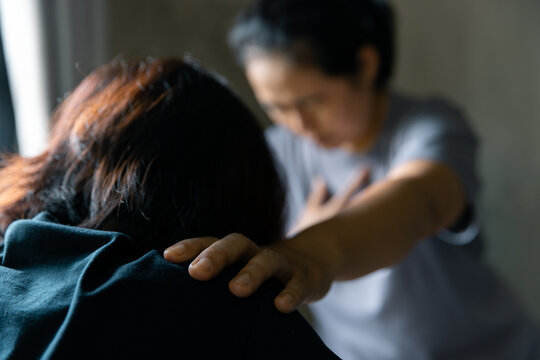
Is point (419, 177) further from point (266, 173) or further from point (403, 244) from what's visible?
point (266, 173)

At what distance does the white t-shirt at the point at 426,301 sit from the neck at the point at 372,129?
28mm

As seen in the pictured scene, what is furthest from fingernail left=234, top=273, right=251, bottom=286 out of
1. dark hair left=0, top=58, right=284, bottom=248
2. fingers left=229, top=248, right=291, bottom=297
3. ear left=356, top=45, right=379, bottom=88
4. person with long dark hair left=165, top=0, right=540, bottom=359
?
ear left=356, top=45, right=379, bottom=88

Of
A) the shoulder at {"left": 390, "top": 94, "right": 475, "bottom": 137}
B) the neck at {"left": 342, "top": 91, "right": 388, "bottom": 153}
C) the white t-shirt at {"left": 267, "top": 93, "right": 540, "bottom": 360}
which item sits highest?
the shoulder at {"left": 390, "top": 94, "right": 475, "bottom": 137}

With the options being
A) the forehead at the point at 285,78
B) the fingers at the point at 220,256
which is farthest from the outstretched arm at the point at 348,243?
the forehead at the point at 285,78

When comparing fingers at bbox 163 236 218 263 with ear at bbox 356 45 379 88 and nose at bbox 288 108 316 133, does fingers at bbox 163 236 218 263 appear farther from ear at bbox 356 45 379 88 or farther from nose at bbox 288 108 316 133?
ear at bbox 356 45 379 88

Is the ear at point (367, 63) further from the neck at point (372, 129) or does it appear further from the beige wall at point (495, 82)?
the beige wall at point (495, 82)

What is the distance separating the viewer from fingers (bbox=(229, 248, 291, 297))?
532 millimetres

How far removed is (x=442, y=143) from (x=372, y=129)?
304mm

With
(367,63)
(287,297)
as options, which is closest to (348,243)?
(287,297)

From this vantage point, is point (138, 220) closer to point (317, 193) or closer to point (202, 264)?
point (202, 264)

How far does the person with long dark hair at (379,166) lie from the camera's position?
1.10 metres

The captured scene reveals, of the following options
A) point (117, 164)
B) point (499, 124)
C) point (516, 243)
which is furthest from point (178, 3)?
point (516, 243)

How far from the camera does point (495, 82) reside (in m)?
2.12

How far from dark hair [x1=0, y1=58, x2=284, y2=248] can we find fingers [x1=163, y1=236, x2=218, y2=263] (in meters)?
0.06
